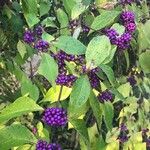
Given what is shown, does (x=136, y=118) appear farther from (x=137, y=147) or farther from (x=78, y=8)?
(x=78, y=8)

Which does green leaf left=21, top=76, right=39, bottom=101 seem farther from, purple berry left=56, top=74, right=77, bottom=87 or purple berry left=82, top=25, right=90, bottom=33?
purple berry left=82, top=25, right=90, bottom=33

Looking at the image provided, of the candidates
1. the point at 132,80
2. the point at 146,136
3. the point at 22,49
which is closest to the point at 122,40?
the point at 22,49

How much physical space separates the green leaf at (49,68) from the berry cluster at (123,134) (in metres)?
0.92

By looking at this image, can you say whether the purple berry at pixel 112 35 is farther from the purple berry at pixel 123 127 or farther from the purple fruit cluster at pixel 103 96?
the purple berry at pixel 123 127

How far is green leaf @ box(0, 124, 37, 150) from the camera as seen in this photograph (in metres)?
0.91

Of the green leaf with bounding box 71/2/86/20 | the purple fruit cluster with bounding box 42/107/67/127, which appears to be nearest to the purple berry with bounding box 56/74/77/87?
the purple fruit cluster with bounding box 42/107/67/127

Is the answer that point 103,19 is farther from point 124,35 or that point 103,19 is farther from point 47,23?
point 47,23

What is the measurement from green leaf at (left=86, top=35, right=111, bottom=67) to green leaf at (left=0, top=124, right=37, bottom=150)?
19 cm

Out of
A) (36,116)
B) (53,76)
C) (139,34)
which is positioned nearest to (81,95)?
(53,76)

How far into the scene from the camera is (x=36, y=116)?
1.83 meters

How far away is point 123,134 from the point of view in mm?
1975

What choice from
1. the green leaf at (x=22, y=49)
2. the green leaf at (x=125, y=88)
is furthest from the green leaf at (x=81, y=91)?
the green leaf at (x=125, y=88)

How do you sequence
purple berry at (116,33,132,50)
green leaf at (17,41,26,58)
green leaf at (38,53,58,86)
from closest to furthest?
green leaf at (38,53,58,86) < purple berry at (116,33,132,50) < green leaf at (17,41,26,58)

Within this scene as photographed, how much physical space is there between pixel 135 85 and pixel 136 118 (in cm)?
22
